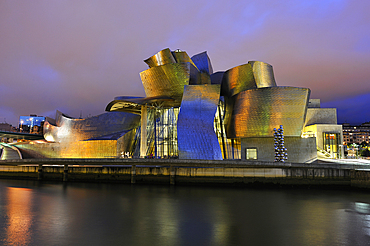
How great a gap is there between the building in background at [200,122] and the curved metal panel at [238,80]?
0.26 feet

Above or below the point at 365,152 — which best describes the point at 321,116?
above

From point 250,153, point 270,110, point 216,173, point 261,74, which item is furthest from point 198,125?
point 261,74

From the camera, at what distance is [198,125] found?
2981 cm

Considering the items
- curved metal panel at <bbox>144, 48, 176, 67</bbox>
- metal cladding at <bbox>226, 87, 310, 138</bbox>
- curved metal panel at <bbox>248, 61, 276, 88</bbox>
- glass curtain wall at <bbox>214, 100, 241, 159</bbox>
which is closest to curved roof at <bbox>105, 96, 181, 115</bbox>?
curved metal panel at <bbox>144, 48, 176, 67</bbox>

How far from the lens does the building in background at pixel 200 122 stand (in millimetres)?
30828

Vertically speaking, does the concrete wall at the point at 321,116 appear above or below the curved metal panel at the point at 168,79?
below

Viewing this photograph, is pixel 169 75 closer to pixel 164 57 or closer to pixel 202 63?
pixel 164 57

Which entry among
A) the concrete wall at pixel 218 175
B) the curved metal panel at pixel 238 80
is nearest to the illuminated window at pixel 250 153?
the curved metal panel at pixel 238 80

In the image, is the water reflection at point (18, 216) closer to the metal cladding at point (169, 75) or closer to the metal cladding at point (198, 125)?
the metal cladding at point (198, 125)

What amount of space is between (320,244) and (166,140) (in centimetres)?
2546

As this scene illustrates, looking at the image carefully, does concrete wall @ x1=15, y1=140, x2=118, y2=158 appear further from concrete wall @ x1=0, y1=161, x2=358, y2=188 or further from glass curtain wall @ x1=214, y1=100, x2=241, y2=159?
glass curtain wall @ x1=214, y1=100, x2=241, y2=159

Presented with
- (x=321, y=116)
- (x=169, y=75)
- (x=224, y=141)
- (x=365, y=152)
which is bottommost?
(x=365, y=152)

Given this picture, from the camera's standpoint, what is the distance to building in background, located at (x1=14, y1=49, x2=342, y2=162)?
101 feet

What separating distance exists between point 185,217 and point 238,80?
2551 centimetres
